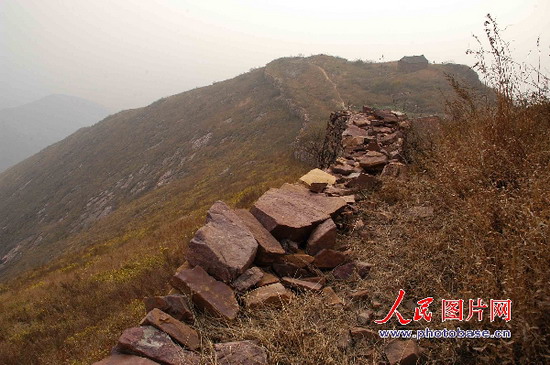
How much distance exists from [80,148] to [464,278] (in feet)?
264

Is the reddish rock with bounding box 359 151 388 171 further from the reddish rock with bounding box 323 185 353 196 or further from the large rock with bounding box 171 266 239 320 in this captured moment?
the large rock with bounding box 171 266 239 320

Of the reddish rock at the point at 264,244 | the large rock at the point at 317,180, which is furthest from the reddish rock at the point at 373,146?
the reddish rock at the point at 264,244

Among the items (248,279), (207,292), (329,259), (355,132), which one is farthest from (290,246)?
(355,132)

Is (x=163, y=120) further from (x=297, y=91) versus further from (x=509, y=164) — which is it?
(x=509, y=164)

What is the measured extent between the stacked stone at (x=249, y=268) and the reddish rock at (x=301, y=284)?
12mm

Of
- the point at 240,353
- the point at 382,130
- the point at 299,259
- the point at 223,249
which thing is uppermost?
the point at 382,130

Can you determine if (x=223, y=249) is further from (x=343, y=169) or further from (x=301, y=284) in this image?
(x=343, y=169)

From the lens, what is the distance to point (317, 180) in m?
6.71

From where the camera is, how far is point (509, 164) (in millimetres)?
4418

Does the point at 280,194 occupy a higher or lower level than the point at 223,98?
lower

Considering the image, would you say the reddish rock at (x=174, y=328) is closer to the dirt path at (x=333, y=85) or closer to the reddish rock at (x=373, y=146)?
the reddish rock at (x=373, y=146)

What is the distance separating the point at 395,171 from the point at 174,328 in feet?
16.6

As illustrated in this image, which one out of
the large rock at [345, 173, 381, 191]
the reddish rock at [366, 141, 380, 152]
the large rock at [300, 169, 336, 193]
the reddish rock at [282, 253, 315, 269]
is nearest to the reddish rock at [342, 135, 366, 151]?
the reddish rock at [366, 141, 380, 152]

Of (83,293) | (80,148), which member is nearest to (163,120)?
(80,148)
